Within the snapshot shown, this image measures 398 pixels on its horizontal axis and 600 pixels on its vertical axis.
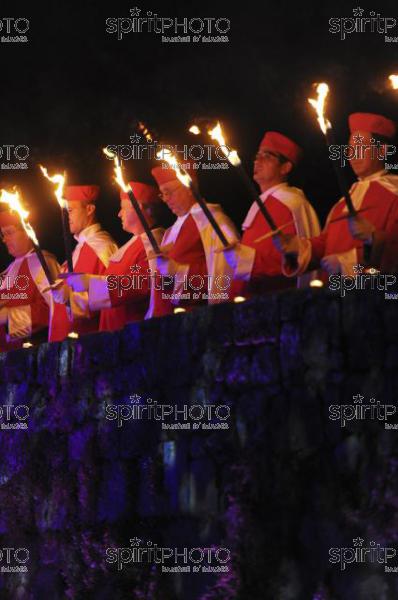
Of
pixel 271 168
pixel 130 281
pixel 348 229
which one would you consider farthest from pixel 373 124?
pixel 130 281

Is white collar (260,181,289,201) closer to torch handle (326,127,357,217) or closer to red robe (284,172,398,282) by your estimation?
red robe (284,172,398,282)

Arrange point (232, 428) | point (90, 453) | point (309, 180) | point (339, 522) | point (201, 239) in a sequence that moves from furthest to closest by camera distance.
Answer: point (309, 180), point (201, 239), point (90, 453), point (232, 428), point (339, 522)

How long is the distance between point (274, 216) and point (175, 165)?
38.8 inches

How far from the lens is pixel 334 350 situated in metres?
10.1

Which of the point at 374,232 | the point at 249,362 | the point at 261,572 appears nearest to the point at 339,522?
the point at 261,572

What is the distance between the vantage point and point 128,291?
13.0 m

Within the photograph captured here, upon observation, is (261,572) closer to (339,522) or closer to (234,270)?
(339,522)

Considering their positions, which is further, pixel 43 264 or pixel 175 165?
pixel 43 264

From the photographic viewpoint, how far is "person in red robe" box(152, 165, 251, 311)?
12227mm

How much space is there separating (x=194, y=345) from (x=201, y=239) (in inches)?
76.6

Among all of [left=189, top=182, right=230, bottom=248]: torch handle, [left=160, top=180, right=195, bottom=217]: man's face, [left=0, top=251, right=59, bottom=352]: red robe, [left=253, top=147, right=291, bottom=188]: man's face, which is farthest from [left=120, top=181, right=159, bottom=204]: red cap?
[left=189, top=182, right=230, bottom=248]: torch handle

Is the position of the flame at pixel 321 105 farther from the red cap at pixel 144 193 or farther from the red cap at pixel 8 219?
the red cap at pixel 8 219

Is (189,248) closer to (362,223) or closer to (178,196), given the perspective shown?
(178,196)

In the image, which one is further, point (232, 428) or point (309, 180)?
point (309, 180)
